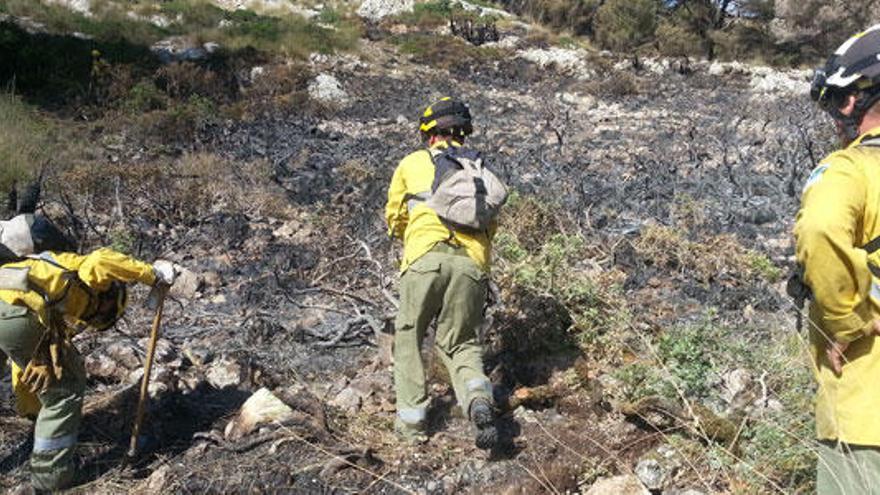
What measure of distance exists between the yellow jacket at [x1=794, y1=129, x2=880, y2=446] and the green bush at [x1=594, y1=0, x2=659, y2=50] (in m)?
18.0

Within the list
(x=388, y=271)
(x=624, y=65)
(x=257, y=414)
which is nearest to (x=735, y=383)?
(x=257, y=414)

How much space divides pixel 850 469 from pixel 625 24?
18.6m

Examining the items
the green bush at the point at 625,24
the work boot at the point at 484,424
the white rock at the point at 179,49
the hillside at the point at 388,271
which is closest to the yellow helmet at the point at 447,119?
the hillside at the point at 388,271

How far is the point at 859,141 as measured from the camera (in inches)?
64.9

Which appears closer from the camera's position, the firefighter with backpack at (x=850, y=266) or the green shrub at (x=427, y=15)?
the firefighter with backpack at (x=850, y=266)

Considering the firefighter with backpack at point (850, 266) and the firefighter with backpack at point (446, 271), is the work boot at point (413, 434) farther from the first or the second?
the firefighter with backpack at point (850, 266)

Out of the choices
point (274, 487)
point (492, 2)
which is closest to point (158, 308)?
point (274, 487)

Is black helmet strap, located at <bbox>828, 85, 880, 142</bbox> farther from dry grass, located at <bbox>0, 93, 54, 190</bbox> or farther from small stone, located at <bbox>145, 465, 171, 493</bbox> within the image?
dry grass, located at <bbox>0, 93, 54, 190</bbox>

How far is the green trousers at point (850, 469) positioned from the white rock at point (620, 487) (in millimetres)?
936

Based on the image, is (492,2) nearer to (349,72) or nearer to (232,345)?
(349,72)

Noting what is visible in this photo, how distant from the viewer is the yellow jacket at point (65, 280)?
9.50 ft

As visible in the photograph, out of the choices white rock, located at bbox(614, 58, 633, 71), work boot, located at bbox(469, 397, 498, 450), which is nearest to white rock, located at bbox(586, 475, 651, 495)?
work boot, located at bbox(469, 397, 498, 450)

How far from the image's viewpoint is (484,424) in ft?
9.11

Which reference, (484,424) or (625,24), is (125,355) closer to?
(484,424)
